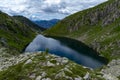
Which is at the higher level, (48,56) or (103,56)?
(48,56)

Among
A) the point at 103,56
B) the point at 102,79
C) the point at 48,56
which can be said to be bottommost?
the point at 103,56

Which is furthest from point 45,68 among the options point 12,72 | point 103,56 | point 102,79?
point 103,56

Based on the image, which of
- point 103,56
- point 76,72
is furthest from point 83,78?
point 103,56

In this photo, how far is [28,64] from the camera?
57688 mm

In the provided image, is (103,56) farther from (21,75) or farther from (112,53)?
(21,75)

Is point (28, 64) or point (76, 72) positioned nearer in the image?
point (76, 72)

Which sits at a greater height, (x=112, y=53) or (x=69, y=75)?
(x=69, y=75)

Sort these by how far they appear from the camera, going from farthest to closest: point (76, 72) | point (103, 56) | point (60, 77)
Result: point (103, 56), point (76, 72), point (60, 77)

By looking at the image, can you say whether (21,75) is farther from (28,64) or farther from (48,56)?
(48,56)

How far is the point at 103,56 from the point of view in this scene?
608 ft

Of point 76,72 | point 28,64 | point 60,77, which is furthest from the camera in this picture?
point 28,64

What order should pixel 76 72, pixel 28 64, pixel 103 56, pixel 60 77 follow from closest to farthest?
pixel 60 77
pixel 76 72
pixel 28 64
pixel 103 56

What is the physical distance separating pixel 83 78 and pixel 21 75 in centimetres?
1294

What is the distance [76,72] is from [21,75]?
1154 centimetres
